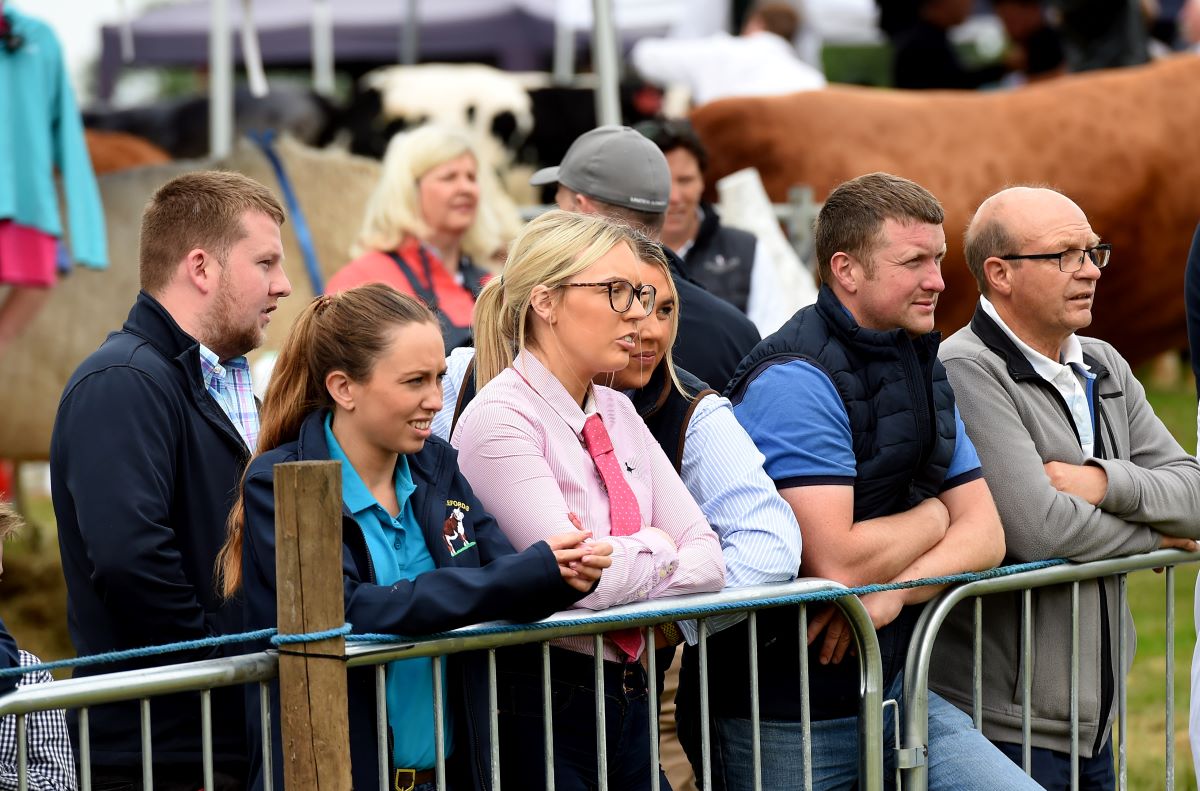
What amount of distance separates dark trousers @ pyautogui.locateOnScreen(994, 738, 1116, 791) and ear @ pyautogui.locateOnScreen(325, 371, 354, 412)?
170cm

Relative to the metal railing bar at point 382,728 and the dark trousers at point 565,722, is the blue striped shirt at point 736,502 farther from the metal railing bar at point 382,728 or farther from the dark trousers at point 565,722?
the metal railing bar at point 382,728

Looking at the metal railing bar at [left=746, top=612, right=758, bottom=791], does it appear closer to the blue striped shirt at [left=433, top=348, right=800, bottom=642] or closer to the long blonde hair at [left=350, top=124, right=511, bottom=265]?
the blue striped shirt at [left=433, top=348, right=800, bottom=642]

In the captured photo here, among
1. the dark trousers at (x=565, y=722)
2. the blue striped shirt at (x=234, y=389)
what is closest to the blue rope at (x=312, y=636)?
the dark trousers at (x=565, y=722)

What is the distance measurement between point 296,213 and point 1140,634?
14.0 feet

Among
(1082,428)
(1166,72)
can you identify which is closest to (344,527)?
(1082,428)

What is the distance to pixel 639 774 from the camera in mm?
2924

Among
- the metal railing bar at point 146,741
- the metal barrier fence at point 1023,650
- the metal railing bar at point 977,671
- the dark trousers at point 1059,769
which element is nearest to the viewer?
the metal railing bar at point 146,741

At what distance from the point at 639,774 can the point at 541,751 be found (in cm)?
21

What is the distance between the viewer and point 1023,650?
11.3ft

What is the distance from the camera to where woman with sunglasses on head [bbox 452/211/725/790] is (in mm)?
2826

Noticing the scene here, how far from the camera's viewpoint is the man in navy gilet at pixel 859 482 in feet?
10.3

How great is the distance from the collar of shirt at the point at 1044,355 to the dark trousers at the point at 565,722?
1293 mm

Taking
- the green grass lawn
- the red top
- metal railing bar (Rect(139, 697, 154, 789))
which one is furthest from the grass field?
metal railing bar (Rect(139, 697, 154, 789))

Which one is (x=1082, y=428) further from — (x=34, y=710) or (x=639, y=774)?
(x=34, y=710)
